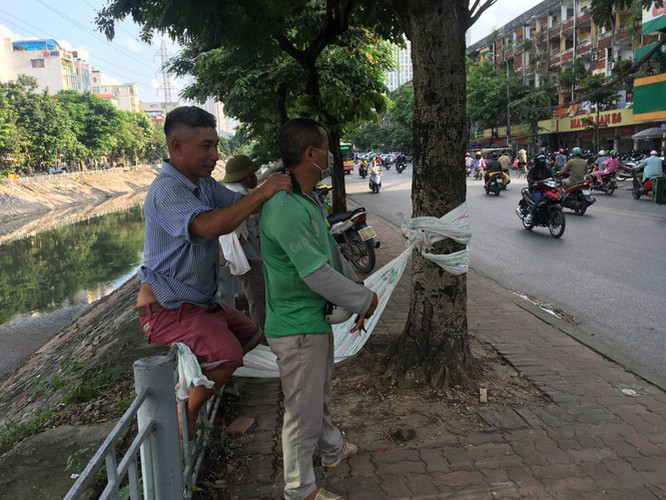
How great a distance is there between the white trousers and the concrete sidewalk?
0.30 m

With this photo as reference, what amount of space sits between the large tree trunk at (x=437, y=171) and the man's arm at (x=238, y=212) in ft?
4.85

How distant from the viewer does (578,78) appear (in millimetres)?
38438

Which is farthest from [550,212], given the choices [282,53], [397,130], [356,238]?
[397,130]

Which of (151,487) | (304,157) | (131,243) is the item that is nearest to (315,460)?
(151,487)

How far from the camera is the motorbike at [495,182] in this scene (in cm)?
1767

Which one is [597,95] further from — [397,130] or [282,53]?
[397,130]

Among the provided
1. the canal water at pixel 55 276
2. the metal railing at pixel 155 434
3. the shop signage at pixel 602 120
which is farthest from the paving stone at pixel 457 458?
the shop signage at pixel 602 120

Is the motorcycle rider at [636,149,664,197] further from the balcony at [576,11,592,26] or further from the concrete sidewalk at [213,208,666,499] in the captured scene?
the balcony at [576,11,592,26]

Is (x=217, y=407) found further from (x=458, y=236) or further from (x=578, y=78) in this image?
(x=578, y=78)

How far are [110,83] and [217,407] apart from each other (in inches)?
5466

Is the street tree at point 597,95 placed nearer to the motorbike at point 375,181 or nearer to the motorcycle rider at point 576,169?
the motorbike at point 375,181

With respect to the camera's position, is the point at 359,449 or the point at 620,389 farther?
the point at 620,389

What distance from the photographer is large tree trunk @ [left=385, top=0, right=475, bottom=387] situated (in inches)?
126

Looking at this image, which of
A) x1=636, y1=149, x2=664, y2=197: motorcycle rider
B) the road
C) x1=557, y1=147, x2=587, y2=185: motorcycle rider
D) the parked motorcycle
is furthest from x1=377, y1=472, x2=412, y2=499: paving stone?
the parked motorcycle
